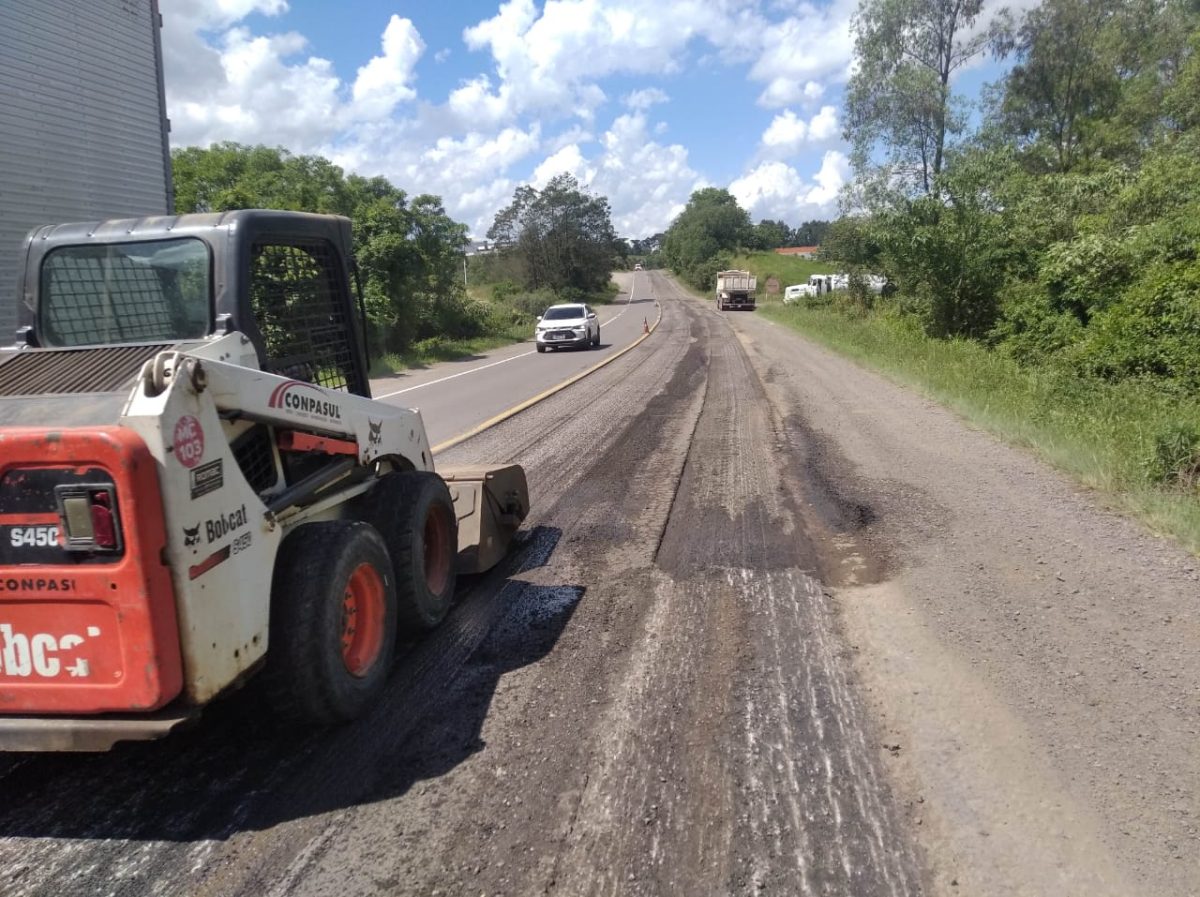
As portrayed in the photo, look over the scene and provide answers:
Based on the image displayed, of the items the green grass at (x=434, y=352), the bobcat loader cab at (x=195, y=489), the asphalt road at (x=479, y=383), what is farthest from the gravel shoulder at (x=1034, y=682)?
the green grass at (x=434, y=352)

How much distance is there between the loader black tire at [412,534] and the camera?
436 cm

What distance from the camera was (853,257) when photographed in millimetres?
37094

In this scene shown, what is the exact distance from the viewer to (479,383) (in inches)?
730

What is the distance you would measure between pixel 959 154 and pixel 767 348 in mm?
11498

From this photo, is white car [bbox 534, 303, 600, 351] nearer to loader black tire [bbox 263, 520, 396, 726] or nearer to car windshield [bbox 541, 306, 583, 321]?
car windshield [bbox 541, 306, 583, 321]

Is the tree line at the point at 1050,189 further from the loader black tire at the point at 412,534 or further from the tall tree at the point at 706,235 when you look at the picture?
the tall tree at the point at 706,235

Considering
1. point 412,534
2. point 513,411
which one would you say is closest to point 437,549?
point 412,534

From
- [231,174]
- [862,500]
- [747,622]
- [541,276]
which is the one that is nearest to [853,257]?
[231,174]

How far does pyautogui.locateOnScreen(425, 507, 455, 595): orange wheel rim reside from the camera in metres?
4.90

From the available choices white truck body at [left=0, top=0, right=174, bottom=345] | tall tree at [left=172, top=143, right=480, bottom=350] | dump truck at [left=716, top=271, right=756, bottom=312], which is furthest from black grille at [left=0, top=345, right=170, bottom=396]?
dump truck at [left=716, top=271, right=756, bottom=312]

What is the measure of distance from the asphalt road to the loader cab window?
668 centimetres

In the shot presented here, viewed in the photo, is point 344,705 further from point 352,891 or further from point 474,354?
point 474,354

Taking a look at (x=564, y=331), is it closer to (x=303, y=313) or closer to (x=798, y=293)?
(x=303, y=313)

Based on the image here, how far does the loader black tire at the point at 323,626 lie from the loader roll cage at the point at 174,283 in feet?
2.94
